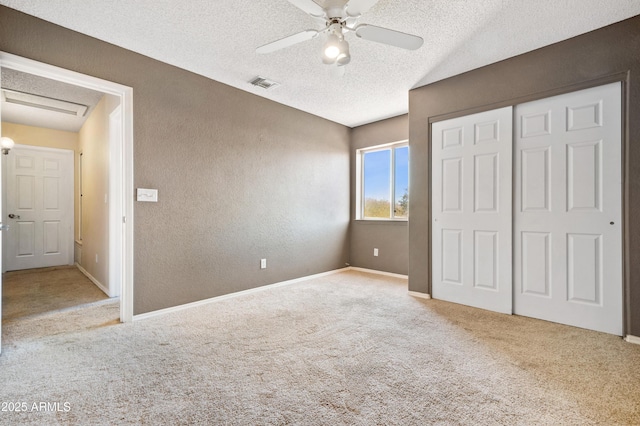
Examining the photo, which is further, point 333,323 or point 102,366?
point 333,323

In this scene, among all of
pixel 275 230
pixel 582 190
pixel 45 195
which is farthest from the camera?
pixel 45 195

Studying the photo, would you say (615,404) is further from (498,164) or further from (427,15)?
(427,15)

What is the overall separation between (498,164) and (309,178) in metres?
2.58

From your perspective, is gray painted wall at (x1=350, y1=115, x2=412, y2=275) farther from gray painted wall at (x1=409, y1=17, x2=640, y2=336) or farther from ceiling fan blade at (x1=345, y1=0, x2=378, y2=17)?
ceiling fan blade at (x1=345, y1=0, x2=378, y2=17)

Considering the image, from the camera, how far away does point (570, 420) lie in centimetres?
141

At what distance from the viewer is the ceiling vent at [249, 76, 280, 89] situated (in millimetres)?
3400

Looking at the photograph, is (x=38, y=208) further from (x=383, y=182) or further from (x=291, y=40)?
(x=383, y=182)

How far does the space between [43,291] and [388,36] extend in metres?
4.97

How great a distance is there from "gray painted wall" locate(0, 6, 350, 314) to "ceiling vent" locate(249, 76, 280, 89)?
29 centimetres

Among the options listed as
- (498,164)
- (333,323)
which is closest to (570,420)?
(333,323)

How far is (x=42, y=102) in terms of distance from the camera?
3.93 metres

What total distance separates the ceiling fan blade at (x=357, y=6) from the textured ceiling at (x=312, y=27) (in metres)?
0.27

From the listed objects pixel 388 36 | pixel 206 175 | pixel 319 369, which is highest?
pixel 388 36

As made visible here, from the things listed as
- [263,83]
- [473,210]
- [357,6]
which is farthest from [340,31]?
[473,210]
